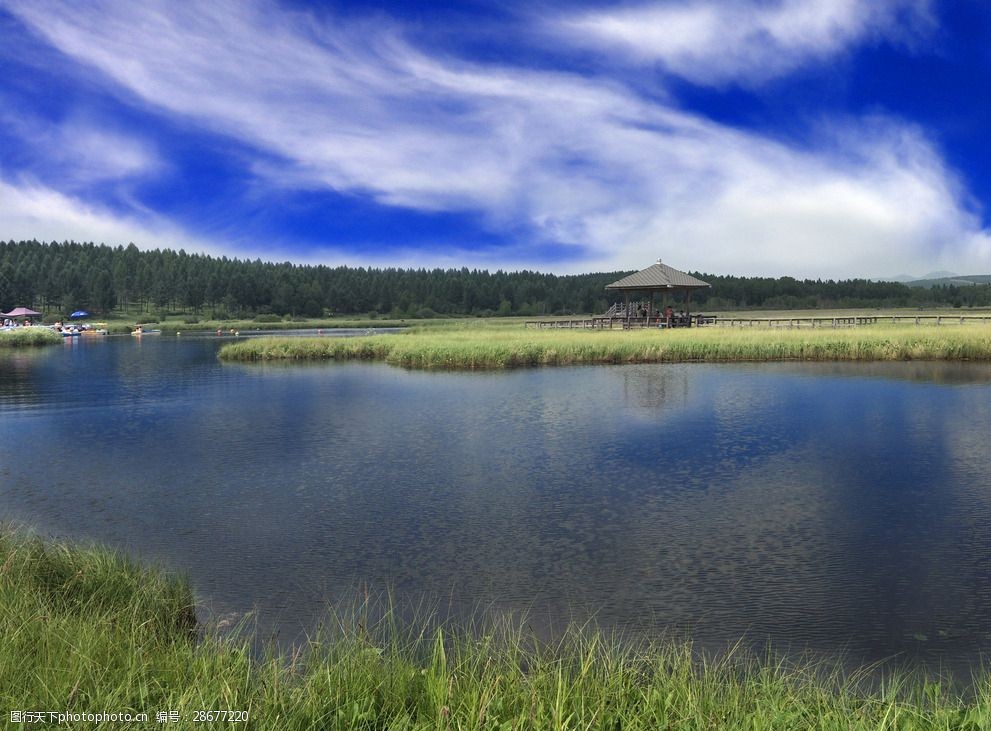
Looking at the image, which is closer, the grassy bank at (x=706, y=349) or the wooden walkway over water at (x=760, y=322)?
the grassy bank at (x=706, y=349)

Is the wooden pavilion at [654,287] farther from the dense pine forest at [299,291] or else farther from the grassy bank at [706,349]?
the dense pine forest at [299,291]

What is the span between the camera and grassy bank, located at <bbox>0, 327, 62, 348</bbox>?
61.7 metres

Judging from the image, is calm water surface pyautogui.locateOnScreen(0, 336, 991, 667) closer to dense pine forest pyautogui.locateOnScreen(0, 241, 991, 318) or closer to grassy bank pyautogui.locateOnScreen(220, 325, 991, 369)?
grassy bank pyautogui.locateOnScreen(220, 325, 991, 369)

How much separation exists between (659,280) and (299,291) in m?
107

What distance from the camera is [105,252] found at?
173m

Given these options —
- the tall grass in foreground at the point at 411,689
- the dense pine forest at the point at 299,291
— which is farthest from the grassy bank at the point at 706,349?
the dense pine forest at the point at 299,291

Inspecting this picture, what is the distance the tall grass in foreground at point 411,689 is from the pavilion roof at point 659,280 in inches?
1834

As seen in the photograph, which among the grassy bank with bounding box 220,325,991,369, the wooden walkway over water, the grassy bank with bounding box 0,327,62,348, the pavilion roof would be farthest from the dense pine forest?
the grassy bank with bounding box 220,325,991,369

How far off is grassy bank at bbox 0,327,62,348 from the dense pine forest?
65.4 meters

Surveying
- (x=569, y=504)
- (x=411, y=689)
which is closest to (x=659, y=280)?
(x=569, y=504)

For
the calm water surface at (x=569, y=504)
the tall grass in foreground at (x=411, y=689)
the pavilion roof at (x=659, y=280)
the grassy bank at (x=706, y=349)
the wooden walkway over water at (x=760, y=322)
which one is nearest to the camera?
the tall grass in foreground at (x=411, y=689)

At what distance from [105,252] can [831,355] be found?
176 meters

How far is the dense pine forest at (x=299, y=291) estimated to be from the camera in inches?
5128

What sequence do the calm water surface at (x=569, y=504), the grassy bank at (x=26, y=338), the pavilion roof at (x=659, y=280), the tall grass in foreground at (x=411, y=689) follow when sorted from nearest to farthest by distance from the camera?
the tall grass in foreground at (x=411, y=689) → the calm water surface at (x=569, y=504) → the pavilion roof at (x=659, y=280) → the grassy bank at (x=26, y=338)
